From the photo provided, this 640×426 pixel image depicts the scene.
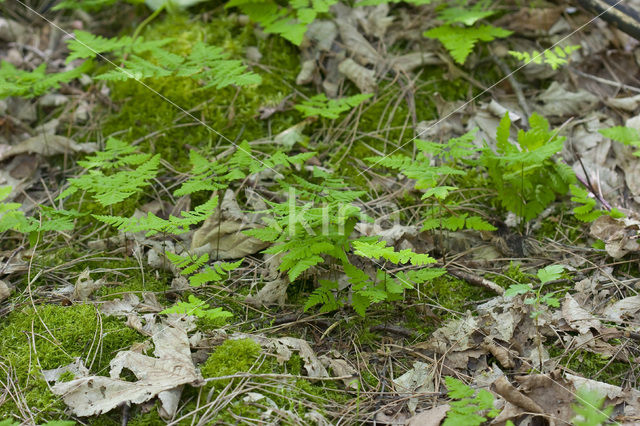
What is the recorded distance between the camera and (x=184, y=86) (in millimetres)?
3891

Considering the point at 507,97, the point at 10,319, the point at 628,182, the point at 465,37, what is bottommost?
the point at 10,319

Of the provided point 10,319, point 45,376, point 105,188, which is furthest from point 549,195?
point 10,319

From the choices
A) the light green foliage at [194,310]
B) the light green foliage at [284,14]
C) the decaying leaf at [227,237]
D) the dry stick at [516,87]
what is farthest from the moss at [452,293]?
the light green foliage at [284,14]

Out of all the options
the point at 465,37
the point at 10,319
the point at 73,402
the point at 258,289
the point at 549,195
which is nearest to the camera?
the point at 73,402

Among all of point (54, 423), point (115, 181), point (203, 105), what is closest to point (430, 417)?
point (54, 423)

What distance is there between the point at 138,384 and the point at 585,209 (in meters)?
2.50

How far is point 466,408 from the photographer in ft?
6.27

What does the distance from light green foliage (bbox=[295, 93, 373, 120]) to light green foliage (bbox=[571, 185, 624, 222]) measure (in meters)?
1.40

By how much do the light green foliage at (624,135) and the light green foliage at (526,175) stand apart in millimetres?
401

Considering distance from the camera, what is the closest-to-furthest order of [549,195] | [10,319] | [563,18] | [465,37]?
[10,319] < [549,195] < [465,37] < [563,18]

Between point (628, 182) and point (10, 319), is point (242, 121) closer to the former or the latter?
point (10, 319)

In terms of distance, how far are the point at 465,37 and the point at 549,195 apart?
51.4 inches

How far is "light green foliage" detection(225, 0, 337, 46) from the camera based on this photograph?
12.3 ft

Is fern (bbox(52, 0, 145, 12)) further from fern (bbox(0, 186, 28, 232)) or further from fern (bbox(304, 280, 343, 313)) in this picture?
fern (bbox(304, 280, 343, 313))
